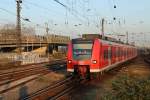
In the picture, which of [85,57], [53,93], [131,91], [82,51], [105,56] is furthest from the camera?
[105,56]

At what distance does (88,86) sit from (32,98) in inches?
214

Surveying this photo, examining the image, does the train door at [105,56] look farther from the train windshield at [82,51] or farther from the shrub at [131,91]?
the shrub at [131,91]

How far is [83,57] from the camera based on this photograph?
21.6m

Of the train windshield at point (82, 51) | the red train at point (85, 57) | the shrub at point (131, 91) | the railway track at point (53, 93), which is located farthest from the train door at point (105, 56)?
the shrub at point (131, 91)

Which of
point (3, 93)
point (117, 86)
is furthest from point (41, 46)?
point (117, 86)

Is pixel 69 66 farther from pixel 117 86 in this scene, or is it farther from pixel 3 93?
pixel 117 86

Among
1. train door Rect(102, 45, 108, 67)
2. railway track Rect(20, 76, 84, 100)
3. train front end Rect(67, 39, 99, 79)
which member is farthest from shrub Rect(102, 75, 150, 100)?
train door Rect(102, 45, 108, 67)

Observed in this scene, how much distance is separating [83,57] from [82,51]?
0.40m

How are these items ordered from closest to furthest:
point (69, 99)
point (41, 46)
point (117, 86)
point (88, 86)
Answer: point (117, 86) < point (69, 99) < point (88, 86) < point (41, 46)

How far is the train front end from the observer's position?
70.1 feet

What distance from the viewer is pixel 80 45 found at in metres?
21.9

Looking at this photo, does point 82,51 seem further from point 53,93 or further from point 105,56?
point 53,93

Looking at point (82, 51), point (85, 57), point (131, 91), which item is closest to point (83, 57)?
point (85, 57)

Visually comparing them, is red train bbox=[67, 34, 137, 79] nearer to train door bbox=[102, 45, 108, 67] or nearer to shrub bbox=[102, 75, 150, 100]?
train door bbox=[102, 45, 108, 67]
